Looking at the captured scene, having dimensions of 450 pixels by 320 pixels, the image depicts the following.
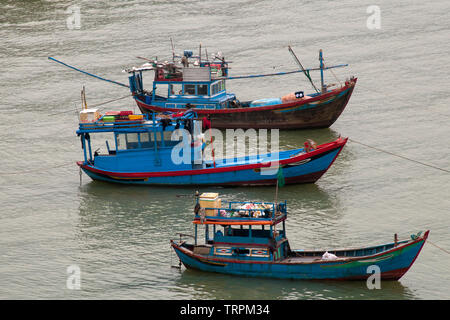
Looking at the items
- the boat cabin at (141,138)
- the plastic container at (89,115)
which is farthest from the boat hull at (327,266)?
the plastic container at (89,115)

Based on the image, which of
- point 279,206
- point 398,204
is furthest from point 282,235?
point 398,204

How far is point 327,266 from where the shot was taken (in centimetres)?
3319

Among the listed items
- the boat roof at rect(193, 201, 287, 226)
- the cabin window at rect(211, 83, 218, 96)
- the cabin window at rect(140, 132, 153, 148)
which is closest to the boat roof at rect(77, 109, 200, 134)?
the cabin window at rect(140, 132, 153, 148)

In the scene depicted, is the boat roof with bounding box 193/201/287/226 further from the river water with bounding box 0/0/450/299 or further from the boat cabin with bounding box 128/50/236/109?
the boat cabin with bounding box 128/50/236/109

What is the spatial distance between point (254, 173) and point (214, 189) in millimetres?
2425

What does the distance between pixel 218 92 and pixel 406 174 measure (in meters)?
15.6

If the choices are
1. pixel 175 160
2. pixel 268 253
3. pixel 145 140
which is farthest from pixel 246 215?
pixel 145 140

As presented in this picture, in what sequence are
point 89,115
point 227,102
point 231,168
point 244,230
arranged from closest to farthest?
point 244,230
point 231,168
point 89,115
point 227,102

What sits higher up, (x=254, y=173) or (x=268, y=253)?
(x=254, y=173)

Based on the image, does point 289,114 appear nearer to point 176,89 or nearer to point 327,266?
point 176,89

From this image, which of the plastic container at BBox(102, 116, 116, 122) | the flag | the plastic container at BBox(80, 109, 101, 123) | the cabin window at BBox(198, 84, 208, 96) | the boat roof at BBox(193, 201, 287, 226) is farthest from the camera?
the cabin window at BBox(198, 84, 208, 96)

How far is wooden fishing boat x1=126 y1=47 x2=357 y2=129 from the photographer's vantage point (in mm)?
54938
